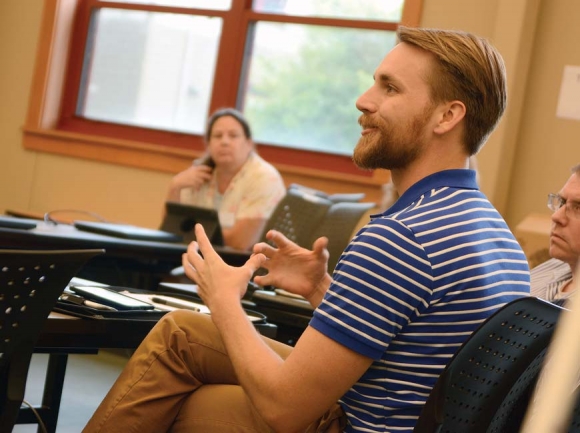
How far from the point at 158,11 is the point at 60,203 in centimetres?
155

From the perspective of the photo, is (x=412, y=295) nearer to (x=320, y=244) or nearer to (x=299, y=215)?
(x=320, y=244)

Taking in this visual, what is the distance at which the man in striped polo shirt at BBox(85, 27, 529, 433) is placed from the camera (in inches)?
54.4

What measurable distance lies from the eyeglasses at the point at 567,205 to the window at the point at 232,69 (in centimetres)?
282

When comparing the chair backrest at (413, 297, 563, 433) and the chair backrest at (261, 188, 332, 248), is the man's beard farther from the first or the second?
the chair backrest at (261, 188, 332, 248)

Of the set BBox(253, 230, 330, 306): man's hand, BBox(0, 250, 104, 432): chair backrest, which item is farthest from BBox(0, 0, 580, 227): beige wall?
BBox(0, 250, 104, 432): chair backrest

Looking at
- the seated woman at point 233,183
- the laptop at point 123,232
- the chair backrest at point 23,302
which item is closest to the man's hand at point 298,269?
the chair backrest at point 23,302

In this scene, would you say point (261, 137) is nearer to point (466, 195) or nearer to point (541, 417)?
point (466, 195)

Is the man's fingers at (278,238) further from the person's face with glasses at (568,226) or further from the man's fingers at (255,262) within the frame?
the person's face with glasses at (568,226)

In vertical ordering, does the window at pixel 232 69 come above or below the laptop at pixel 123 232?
above

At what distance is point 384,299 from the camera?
4.51 feet

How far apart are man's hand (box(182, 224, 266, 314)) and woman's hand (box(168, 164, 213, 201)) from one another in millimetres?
3321

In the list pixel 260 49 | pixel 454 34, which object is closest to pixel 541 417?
pixel 454 34

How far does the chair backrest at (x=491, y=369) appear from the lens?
4.16 ft

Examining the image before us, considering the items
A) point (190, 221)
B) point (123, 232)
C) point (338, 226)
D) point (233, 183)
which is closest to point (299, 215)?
point (338, 226)
